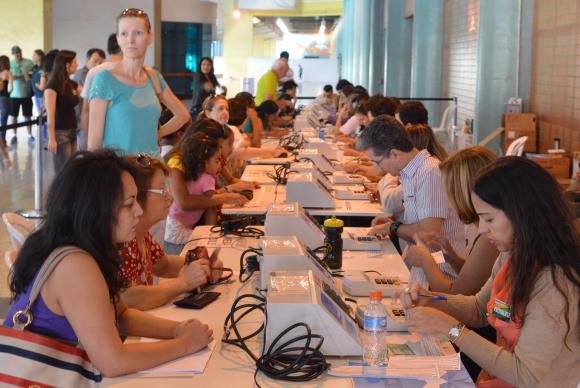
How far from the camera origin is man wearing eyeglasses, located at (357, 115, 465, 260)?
3.50 meters

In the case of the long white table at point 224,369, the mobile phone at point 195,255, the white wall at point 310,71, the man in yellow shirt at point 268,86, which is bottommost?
the long white table at point 224,369

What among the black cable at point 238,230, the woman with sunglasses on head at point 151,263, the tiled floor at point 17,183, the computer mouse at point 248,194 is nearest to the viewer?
the woman with sunglasses on head at point 151,263

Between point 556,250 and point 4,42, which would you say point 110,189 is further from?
point 4,42

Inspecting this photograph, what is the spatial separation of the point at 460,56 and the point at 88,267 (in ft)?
35.3

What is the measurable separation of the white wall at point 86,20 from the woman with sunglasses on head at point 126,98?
438 inches

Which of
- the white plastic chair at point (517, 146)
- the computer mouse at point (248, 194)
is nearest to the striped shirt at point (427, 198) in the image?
the computer mouse at point (248, 194)

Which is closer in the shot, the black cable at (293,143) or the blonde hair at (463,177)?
the blonde hair at (463,177)

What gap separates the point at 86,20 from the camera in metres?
14.8

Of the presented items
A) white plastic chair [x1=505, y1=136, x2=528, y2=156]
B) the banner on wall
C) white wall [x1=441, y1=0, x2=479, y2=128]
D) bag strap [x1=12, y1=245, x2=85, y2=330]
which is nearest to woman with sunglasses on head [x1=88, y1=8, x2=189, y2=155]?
bag strap [x1=12, y1=245, x2=85, y2=330]

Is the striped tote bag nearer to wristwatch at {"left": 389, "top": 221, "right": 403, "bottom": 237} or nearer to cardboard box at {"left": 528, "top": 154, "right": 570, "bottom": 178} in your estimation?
wristwatch at {"left": 389, "top": 221, "right": 403, "bottom": 237}

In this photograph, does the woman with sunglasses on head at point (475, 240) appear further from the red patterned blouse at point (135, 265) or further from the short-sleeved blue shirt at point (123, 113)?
the short-sleeved blue shirt at point (123, 113)

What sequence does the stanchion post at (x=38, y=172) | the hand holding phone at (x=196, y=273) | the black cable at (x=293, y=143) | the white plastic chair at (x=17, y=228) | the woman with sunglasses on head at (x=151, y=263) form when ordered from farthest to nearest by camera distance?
the black cable at (x=293, y=143) < the stanchion post at (x=38, y=172) < the white plastic chair at (x=17, y=228) < the hand holding phone at (x=196, y=273) < the woman with sunglasses on head at (x=151, y=263)

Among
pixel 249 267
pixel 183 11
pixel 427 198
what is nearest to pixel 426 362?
pixel 249 267

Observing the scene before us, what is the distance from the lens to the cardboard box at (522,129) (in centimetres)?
805
